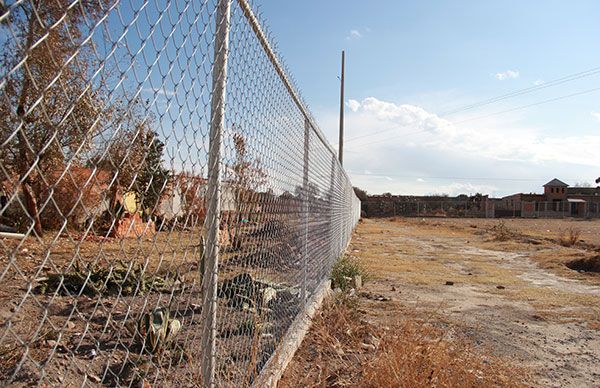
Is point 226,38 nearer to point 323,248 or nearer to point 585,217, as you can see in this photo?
point 323,248

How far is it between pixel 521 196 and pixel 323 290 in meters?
61.8

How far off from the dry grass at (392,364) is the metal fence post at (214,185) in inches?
38.2

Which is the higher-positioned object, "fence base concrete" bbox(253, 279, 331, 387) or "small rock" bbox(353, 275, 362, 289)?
"fence base concrete" bbox(253, 279, 331, 387)

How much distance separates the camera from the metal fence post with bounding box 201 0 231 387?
6.81ft

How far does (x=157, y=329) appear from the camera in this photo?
3.01 m

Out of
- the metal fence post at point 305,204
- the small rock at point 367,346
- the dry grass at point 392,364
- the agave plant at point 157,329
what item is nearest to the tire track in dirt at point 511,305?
the dry grass at point 392,364

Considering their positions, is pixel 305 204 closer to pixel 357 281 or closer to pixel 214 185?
pixel 214 185

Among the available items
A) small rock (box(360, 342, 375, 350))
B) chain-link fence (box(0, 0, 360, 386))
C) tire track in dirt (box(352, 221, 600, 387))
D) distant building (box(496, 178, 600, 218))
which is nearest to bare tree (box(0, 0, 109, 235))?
chain-link fence (box(0, 0, 360, 386))

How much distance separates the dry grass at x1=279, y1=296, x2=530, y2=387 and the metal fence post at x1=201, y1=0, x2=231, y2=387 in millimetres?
969

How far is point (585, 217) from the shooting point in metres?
54.7

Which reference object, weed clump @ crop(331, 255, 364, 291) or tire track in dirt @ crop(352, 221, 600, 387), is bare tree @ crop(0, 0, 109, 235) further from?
weed clump @ crop(331, 255, 364, 291)

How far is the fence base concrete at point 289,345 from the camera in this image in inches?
115

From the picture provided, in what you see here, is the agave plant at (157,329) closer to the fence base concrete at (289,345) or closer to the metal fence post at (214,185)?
the fence base concrete at (289,345)

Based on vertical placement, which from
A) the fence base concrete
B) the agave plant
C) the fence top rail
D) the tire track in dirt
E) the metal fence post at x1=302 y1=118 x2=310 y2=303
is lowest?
the tire track in dirt
